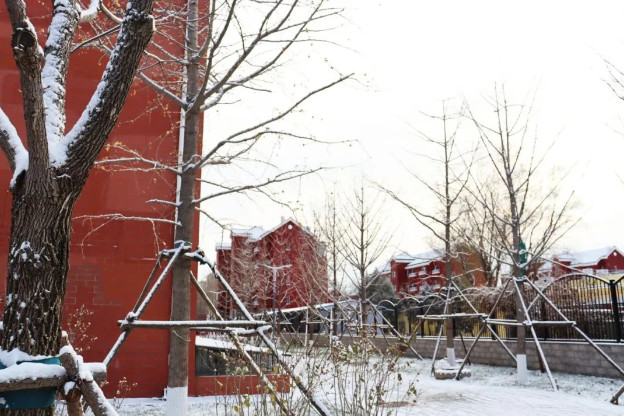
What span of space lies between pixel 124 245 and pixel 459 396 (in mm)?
6983

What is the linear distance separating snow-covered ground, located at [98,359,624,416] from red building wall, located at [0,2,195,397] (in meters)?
0.90

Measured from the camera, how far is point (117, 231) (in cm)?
1008

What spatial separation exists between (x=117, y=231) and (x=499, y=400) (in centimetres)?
769

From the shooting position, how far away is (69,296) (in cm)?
957

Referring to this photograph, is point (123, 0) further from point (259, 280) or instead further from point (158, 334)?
point (259, 280)

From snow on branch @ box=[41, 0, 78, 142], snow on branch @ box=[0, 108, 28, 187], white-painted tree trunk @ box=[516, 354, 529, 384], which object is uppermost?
snow on branch @ box=[41, 0, 78, 142]

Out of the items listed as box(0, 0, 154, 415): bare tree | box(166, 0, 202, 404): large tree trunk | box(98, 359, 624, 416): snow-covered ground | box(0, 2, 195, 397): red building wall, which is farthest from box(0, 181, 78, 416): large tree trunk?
box(0, 2, 195, 397): red building wall

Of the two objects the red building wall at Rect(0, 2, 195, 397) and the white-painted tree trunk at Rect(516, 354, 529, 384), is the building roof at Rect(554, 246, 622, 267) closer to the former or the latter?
the white-painted tree trunk at Rect(516, 354, 529, 384)

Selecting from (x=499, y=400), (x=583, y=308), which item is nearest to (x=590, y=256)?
(x=583, y=308)

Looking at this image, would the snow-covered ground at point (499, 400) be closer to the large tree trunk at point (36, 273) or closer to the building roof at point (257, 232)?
the building roof at point (257, 232)

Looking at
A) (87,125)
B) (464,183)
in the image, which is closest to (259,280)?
(464,183)

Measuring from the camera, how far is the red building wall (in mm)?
9609

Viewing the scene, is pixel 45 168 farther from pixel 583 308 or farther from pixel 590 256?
pixel 590 256

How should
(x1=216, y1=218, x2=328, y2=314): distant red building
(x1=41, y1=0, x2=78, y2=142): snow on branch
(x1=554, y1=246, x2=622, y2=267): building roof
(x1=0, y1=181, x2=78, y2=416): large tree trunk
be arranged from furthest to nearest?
(x1=554, y1=246, x2=622, y2=267): building roof < (x1=216, y1=218, x2=328, y2=314): distant red building < (x1=41, y1=0, x2=78, y2=142): snow on branch < (x1=0, y1=181, x2=78, y2=416): large tree trunk
